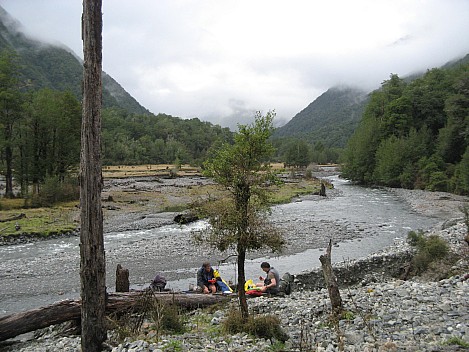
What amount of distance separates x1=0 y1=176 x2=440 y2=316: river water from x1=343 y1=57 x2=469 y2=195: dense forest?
81.7 ft

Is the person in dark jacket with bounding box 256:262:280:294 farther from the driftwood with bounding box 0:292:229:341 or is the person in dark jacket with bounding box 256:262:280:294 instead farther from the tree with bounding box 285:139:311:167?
the tree with bounding box 285:139:311:167

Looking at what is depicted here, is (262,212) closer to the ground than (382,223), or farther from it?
farther from it

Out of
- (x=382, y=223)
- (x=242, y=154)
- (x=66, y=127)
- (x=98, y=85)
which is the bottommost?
(x=382, y=223)

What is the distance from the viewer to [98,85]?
34.4 feet

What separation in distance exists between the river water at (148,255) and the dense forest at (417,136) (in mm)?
24912

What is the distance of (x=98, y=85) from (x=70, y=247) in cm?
2184

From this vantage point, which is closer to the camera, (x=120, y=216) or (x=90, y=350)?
(x=90, y=350)

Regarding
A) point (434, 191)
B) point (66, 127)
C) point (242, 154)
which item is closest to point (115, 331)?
point (242, 154)

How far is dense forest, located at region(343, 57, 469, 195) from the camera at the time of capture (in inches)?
2501

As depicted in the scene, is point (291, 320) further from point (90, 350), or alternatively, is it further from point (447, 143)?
point (447, 143)

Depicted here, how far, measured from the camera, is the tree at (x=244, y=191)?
10.9 metres

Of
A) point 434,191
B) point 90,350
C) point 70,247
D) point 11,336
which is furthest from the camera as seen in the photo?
point 434,191

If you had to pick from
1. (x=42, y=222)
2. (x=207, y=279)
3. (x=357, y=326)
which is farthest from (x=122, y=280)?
(x=42, y=222)

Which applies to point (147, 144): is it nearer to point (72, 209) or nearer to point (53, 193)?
point (53, 193)
